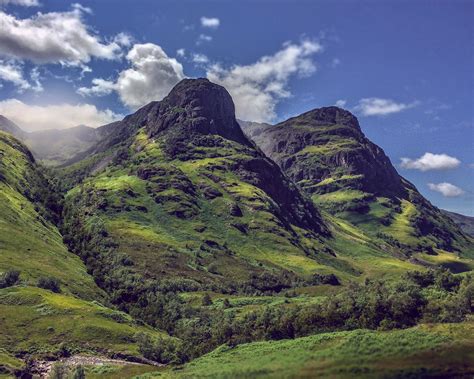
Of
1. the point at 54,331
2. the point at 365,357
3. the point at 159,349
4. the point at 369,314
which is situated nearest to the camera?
the point at 365,357

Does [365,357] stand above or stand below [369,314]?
below

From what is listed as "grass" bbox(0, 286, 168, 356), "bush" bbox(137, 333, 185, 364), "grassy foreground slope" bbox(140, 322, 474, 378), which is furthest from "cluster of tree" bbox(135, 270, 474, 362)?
"grass" bbox(0, 286, 168, 356)

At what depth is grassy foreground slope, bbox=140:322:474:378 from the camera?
72.2 meters

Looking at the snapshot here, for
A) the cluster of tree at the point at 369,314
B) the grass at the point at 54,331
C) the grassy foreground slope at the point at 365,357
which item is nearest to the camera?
the grassy foreground slope at the point at 365,357

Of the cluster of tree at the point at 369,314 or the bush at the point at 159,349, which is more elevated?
the cluster of tree at the point at 369,314

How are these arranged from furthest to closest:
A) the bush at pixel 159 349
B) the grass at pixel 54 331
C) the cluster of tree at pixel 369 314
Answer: the grass at pixel 54 331 < the bush at pixel 159 349 < the cluster of tree at pixel 369 314

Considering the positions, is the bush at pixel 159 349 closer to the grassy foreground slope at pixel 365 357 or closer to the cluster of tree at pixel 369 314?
the cluster of tree at pixel 369 314

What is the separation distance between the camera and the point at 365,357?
7894cm

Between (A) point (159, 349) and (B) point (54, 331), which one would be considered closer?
(A) point (159, 349)

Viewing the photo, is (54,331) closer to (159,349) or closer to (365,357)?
(159,349)

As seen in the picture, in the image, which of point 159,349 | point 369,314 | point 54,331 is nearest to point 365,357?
point 369,314

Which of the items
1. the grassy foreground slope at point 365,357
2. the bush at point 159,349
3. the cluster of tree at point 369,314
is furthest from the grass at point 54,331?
the grassy foreground slope at point 365,357

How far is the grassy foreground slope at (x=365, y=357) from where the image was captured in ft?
237

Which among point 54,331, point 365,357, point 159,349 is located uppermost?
point 365,357
